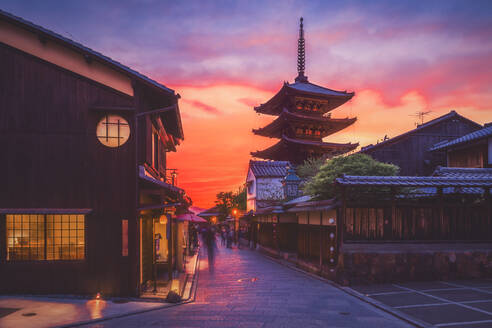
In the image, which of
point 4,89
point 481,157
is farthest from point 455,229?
point 4,89

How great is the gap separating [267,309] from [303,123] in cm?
3844

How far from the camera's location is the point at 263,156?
52000 millimetres

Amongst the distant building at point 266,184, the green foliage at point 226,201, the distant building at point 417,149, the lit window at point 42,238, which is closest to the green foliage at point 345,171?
the lit window at point 42,238

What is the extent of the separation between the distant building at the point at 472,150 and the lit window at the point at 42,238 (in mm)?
23427

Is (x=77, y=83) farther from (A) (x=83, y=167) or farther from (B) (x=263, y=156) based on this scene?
(B) (x=263, y=156)

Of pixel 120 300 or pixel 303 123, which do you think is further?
pixel 303 123

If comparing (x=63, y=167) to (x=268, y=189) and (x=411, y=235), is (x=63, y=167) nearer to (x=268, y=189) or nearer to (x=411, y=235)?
(x=411, y=235)

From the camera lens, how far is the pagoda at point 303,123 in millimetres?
46750

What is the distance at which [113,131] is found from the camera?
1367cm

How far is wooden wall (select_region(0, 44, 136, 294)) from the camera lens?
13141 millimetres

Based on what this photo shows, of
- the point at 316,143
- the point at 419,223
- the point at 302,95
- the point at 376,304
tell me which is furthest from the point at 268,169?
the point at 376,304

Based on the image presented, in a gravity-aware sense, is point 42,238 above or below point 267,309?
above

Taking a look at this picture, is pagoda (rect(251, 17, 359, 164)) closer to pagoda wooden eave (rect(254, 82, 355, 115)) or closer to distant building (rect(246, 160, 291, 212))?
pagoda wooden eave (rect(254, 82, 355, 115))

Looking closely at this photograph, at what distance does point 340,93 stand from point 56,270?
138 feet
